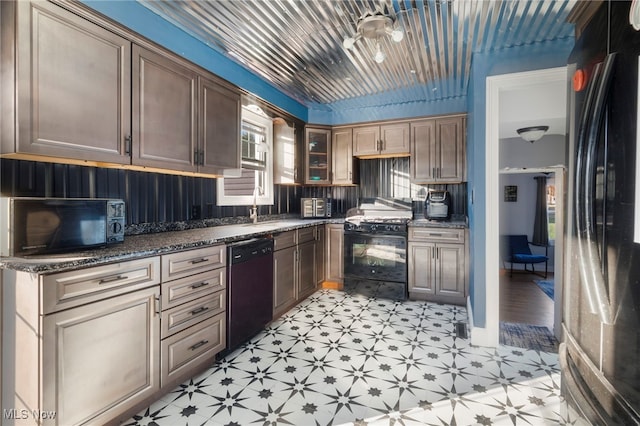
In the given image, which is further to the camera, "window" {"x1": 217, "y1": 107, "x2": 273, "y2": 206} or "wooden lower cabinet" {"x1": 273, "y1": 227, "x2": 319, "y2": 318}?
"window" {"x1": 217, "y1": 107, "x2": 273, "y2": 206}

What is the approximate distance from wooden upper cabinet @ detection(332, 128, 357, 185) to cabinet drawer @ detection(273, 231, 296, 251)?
4.57 feet

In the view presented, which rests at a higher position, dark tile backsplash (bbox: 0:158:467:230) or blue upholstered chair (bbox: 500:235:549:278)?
dark tile backsplash (bbox: 0:158:467:230)

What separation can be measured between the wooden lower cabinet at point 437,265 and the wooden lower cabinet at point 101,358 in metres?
2.83

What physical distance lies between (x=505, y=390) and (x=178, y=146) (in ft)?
9.34

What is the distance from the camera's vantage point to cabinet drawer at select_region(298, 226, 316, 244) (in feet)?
11.3

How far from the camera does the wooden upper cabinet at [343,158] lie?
169 inches

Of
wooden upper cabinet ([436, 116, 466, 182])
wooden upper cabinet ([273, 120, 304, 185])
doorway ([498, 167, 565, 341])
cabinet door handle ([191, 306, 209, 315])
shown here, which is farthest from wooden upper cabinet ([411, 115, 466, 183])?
cabinet door handle ([191, 306, 209, 315])

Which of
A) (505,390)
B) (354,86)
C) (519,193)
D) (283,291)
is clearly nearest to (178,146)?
(283,291)

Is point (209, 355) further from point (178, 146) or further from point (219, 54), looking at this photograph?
point (219, 54)

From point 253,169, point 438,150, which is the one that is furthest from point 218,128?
point 438,150

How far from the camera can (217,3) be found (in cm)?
209

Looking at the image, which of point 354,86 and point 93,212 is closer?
point 93,212

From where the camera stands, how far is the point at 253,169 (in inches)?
143

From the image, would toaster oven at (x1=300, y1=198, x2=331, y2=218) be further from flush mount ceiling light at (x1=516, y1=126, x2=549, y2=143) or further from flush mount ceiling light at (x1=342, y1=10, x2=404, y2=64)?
flush mount ceiling light at (x1=516, y1=126, x2=549, y2=143)
